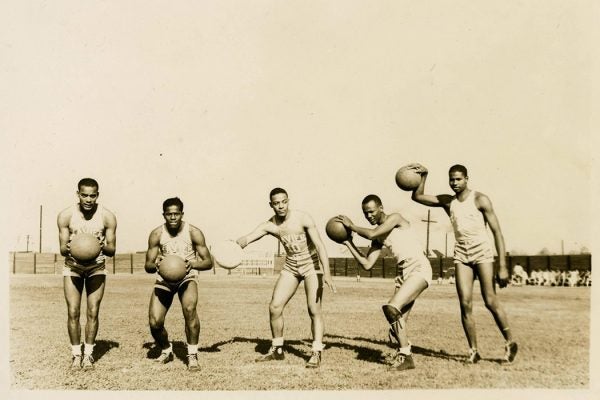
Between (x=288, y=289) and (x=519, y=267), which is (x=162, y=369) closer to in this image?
(x=288, y=289)

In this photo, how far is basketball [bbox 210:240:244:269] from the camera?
7488 millimetres

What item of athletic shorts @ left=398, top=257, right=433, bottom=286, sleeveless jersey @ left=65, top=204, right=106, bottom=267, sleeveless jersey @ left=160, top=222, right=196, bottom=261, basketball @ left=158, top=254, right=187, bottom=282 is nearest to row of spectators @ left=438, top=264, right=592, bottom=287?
athletic shorts @ left=398, top=257, right=433, bottom=286

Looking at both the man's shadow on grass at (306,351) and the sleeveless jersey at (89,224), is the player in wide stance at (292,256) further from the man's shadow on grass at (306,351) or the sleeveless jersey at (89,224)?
the sleeveless jersey at (89,224)

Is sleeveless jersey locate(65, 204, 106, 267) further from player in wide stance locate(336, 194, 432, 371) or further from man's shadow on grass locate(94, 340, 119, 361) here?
player in wide stance locate(336, 194, 432, 371)

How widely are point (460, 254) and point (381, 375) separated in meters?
1.85

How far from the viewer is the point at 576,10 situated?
9148 millimetres

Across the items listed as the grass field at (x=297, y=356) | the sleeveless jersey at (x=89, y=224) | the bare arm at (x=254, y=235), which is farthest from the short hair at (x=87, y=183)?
the grass field at (x=297, y=356)

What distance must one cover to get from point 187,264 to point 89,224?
137 cm

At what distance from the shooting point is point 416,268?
743cm

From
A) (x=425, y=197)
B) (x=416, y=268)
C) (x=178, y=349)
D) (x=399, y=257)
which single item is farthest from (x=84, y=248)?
(x=425, y=197)

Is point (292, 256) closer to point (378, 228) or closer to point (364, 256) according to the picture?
point (364, 256)

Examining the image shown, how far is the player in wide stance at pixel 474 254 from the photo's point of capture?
7484 mm

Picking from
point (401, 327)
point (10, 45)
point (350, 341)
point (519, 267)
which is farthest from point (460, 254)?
point (519, 267)

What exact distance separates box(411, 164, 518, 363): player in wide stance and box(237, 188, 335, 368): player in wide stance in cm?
175
